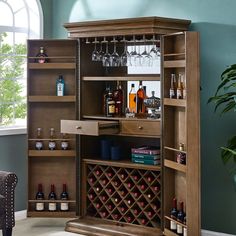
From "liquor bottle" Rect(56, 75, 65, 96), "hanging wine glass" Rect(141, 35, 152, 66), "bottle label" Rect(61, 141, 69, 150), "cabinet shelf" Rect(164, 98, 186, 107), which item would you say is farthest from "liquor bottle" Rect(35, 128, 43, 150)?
"cabinet shelf" Rect(164, 98, 186, 107)

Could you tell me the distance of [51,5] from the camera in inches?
230

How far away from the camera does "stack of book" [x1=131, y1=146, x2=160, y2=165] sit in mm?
4738

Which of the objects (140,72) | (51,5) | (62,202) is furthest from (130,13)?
(62,202)

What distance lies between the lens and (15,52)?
18.4 ft

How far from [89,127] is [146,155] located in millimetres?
570

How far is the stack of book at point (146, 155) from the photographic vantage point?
15.5 feet

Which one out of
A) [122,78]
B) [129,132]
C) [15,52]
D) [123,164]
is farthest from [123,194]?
[15,52]

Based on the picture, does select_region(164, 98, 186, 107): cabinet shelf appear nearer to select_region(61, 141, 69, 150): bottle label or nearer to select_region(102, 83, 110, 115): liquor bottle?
select_region(102, 83, 110, 115): liquor bottle

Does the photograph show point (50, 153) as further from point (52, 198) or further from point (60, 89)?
point (60, 89)

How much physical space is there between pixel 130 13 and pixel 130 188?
170cm

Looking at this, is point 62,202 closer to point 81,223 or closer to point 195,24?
point 81,223

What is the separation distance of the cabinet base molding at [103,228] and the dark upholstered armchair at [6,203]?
0.82 meters

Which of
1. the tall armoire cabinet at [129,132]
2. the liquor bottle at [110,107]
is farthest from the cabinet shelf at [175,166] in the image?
the liquor bottle at [110,107]

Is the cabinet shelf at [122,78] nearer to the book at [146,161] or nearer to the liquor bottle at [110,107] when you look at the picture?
Result: the liquor bottle at [110,107]
